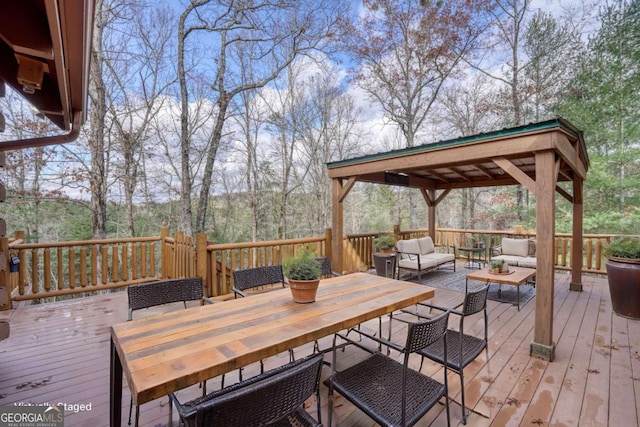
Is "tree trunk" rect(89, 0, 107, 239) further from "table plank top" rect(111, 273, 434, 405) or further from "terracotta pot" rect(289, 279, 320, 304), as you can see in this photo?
"terracotta pot" rect(289, 279, 320, 304)

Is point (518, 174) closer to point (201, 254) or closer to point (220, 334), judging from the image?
point (220, 334)

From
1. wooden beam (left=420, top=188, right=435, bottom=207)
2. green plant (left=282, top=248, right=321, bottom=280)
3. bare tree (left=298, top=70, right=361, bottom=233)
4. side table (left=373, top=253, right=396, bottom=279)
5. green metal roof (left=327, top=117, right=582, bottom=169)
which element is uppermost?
bare tree (left=298, top=70, right=361, bottom=233)

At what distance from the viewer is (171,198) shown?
11.1 metres

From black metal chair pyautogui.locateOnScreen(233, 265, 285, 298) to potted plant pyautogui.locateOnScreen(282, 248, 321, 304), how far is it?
0.79 m

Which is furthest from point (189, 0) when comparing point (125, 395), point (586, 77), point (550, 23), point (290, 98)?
point (586, 77)

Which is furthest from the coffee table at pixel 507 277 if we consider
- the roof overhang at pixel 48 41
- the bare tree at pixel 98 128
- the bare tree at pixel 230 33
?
the bare tree at pixel 98 128

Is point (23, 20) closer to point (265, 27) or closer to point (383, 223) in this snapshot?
point (265, 27)

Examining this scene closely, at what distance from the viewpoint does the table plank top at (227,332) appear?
120cm

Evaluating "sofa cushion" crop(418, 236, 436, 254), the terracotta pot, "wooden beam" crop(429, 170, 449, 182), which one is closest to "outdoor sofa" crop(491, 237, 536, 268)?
"sofa cushion" crop(418, 236, 436, 254)

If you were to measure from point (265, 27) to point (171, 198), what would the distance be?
7.23m

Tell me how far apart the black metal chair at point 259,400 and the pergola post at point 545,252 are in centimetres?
281

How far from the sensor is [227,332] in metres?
1.58

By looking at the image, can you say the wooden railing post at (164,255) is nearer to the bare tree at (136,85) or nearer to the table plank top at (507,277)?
the bare tree at (136,85)

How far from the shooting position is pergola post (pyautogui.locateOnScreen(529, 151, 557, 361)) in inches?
111
